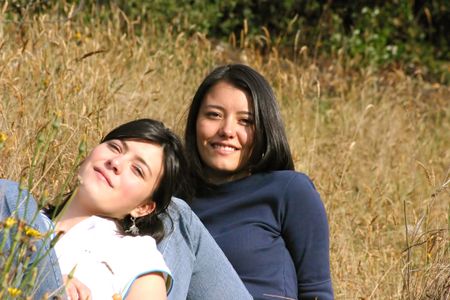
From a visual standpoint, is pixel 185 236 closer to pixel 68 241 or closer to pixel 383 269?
pixel 68 241

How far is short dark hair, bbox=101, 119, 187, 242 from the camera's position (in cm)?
297

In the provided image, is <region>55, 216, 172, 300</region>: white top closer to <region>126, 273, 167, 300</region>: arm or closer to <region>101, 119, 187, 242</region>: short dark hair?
<region>126, 273, 167, 300</region>: arm

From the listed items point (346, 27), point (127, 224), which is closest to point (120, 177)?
point (127, 224)

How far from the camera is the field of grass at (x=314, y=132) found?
358cm

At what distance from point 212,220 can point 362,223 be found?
4.88 ft

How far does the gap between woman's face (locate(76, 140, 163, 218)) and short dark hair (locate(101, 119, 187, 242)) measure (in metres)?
0.02

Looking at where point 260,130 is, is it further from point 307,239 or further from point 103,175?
point 103,175

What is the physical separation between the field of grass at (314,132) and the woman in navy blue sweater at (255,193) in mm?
366

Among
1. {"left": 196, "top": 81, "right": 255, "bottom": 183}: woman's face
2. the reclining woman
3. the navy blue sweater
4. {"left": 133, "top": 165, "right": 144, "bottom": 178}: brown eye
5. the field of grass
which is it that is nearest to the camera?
the reclining woman

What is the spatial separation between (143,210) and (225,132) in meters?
0.53

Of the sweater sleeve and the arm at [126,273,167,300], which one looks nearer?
the arm at [126,273,167,300]

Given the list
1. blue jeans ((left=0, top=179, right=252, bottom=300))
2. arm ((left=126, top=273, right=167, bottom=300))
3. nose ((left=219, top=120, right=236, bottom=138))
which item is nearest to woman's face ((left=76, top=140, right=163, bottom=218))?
blue jeans ((left=0, top=179, right=252, bottom=300))

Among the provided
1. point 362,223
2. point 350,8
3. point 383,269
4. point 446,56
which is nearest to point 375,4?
point 350,8

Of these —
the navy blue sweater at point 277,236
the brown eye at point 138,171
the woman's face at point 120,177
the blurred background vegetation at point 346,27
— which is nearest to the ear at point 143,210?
the woman's face at point 120,177
